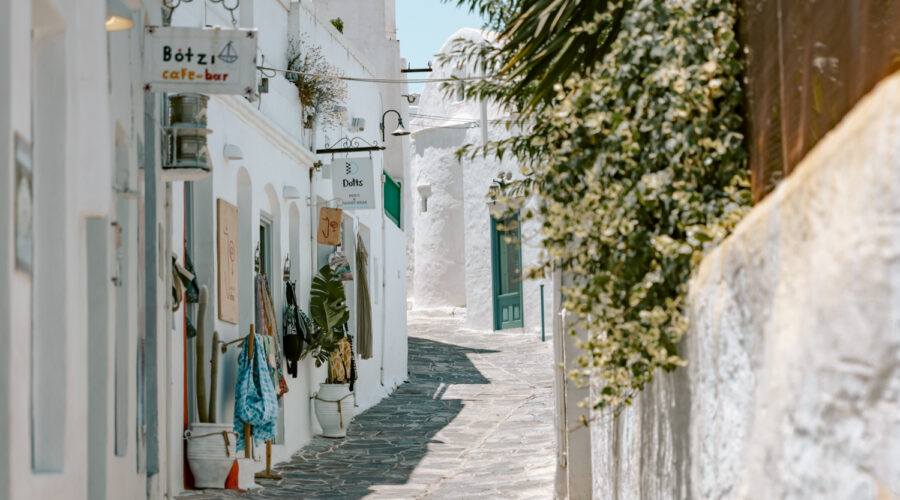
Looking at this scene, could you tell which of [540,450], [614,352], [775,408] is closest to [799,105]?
[775,408]

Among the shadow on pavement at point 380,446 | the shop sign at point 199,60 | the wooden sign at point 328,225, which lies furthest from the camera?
the wooden sign at point 328,225

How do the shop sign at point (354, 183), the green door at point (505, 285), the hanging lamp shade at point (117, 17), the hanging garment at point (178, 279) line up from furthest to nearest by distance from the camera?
the green door at point (505, 285) → the shop sign at point (354, 183) → the hanging garment at point (178, 279) → the hanging lamp shade at point (117, 17)

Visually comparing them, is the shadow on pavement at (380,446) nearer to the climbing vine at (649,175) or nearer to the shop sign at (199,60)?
the shop sign at (199,60)

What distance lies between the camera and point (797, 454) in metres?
2.74

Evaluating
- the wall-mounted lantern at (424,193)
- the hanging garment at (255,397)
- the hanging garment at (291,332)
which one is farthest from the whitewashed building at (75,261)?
the wall-mounted lantern at (424,193)

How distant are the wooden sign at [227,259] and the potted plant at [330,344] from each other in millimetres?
2925

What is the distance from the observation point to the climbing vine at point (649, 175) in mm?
4316

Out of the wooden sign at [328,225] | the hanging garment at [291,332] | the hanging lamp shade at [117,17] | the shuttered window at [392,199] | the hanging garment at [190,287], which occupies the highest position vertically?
the shuttered window at [392,199]

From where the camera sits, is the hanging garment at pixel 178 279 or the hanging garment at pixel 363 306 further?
the hanging garment at pixel 363 306

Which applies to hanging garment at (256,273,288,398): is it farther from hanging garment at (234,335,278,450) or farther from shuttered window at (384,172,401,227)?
shuttered window at (384,172,401,227)

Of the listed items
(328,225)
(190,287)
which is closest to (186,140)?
(190,287)

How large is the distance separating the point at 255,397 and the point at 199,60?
386cm

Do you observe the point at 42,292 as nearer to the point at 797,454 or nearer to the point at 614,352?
the point at 614,352

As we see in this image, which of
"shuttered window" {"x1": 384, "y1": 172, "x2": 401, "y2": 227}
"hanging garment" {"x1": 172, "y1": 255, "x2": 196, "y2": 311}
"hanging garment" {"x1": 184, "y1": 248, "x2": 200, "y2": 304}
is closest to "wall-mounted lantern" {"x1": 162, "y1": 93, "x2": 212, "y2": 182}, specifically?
"hanging garment" {"x1": 172, "y1": 255, "x2": 196, "y2": 311}
